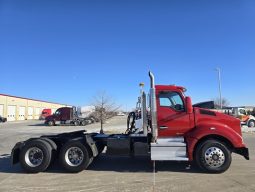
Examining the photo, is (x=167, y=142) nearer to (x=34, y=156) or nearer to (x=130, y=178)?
(x=130, y=178)

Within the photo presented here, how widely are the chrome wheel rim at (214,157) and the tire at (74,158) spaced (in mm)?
3576

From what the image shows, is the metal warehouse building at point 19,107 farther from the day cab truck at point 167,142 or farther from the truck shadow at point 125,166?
the day cab truck at point 167,142

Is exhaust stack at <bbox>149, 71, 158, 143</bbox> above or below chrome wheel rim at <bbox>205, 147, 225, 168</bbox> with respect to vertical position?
above

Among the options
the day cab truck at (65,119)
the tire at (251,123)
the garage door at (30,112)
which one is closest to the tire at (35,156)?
the tire at (251,123)

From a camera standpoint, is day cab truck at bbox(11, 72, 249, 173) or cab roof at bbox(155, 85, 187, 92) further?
cab roof at bbox(155, 85, 187, 92)

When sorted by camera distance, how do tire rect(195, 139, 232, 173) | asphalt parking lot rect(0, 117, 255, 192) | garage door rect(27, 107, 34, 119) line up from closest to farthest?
asphalt parking lot rect(0, 117, 255, 192), tire rect(195, 139, 232, 173), garage door rect(27, 107, 34, 119)

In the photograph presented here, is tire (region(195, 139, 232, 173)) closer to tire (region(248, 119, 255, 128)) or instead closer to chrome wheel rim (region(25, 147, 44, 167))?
chrome wheel rim (region(25, 147, 44, 167))

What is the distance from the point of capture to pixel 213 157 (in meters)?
9.03

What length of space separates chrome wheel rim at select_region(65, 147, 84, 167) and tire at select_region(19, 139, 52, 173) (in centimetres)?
56

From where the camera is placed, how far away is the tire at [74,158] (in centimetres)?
935

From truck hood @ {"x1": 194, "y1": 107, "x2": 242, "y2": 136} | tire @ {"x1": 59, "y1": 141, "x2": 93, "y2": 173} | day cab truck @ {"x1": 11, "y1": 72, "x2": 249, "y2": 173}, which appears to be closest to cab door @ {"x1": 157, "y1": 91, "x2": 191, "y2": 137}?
day cab truck @ {"x1": 11, "y1": 72, "x2": 249, "y2": 173}

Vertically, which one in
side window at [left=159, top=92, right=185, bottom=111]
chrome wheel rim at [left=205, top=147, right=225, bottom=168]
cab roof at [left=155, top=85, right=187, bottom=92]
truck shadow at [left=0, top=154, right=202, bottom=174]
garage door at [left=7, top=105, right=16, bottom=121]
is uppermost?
garage door at [left=7, top=105, right=16, bottom=121]

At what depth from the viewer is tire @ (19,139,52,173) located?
30.9 feet

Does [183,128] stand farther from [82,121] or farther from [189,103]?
[82,121]
